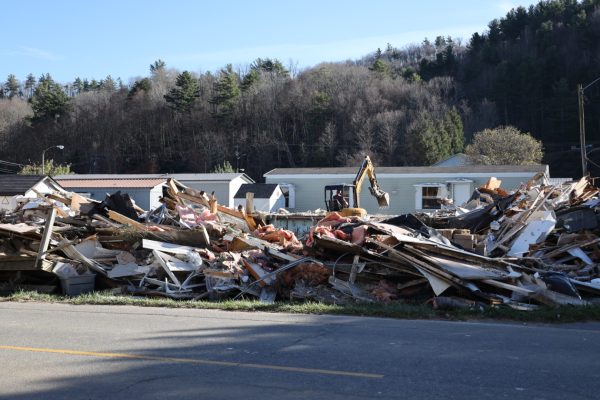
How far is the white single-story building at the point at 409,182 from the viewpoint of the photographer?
1722 inches

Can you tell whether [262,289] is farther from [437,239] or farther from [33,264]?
[33,264]

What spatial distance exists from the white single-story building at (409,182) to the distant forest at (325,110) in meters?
34.5

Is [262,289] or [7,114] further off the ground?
[7,114]

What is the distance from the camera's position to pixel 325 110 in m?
95.9

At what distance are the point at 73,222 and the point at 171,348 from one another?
32.8ft

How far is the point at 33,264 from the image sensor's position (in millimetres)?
14359

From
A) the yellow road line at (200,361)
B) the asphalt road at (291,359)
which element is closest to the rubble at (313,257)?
the asphalt road at (291,359)

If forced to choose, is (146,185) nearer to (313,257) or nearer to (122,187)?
(122,187)

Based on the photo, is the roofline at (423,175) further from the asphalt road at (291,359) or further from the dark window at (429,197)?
the asphalt road at (291,359)

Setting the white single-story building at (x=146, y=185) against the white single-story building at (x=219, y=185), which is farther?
the white single-story building at (x=219, y=185)

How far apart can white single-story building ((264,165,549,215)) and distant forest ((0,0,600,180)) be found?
34495 mm

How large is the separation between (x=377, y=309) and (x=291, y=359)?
160 inches

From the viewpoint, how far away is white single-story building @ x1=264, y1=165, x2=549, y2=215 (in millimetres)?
43750

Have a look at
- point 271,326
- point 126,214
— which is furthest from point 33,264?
point 271,326
